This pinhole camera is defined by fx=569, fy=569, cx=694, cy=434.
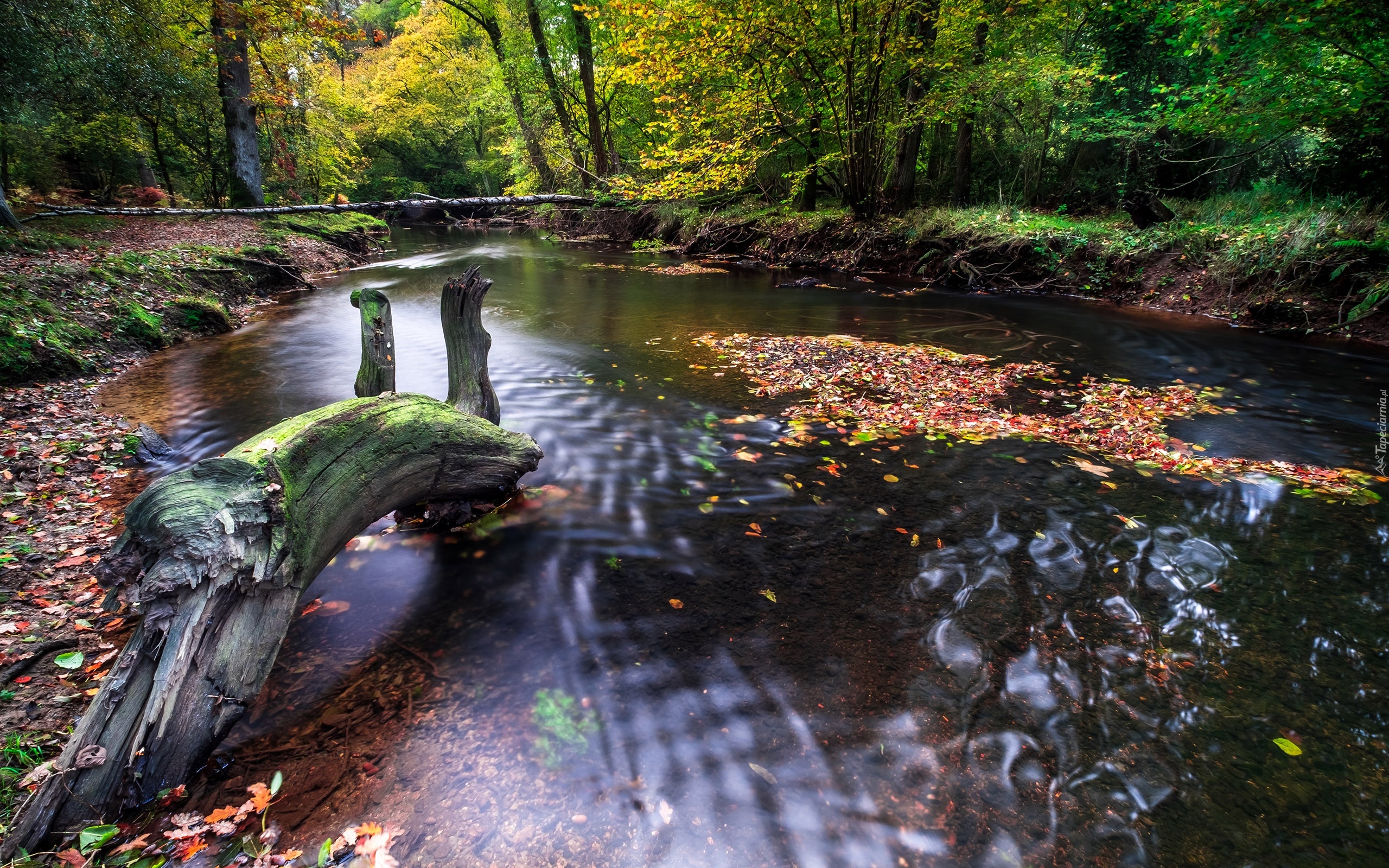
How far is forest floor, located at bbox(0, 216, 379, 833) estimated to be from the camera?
2.56m

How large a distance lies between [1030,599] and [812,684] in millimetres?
1542

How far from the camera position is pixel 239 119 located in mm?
15984

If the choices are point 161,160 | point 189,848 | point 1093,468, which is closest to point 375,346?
point 189,848

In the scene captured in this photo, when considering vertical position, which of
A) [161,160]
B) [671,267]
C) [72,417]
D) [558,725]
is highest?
[161,160]

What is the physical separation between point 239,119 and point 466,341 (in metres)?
17.7

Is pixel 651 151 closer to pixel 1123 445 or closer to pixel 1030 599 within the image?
pixel 1123 445

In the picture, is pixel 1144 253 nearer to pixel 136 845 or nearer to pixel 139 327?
pixel 136 845

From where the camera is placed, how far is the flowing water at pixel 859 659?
2.16m

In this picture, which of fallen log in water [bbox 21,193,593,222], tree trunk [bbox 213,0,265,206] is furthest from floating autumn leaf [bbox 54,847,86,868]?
tree trunk [bbox 213,0,265,206]

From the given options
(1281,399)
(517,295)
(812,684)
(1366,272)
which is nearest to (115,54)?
(517,295)

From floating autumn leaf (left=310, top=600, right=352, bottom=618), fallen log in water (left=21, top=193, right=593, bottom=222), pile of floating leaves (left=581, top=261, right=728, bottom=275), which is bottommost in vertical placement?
floating autumn leaf (left=310, top=600, right=352, bottom=618)

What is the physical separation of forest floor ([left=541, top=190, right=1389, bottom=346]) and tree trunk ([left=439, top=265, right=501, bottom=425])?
11327 millimetres

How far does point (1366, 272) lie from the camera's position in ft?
28.2

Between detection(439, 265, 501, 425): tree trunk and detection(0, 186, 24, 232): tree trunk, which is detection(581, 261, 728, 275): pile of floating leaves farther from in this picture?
detection(439, 265, 501, 425): tree trunk
